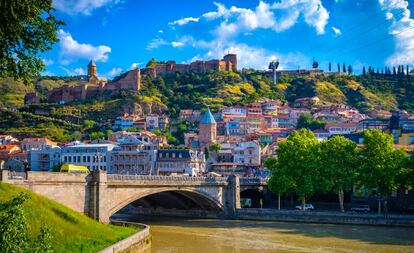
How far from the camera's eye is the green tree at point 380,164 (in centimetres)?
4266

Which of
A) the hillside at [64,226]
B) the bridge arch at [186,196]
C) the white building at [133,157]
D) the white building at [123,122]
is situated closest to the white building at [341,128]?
the white building at [133,157]

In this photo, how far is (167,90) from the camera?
125188 mm

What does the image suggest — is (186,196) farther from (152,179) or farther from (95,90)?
(95,90)

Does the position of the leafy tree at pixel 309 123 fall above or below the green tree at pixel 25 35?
above

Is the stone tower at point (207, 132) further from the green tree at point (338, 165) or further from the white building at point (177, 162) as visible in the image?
the green tree at point (338, 165)

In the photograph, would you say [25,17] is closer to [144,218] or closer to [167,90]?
[144,218]

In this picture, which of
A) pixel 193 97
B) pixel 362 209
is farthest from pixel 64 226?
pixel 193 97

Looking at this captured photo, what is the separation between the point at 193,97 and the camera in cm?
12056

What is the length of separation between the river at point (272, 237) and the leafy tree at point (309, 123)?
195 feet

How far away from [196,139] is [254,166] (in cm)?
1742

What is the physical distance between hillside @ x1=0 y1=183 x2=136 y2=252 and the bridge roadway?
223 cm

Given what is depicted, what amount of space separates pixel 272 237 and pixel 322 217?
941 centimetres

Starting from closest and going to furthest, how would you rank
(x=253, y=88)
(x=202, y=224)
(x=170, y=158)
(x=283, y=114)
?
(x=202, y=224)
(x=170, y=158)
(x=283, y=114)
(x=253, y=88)

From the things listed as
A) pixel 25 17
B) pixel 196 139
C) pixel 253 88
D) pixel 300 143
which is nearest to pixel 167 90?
pixel 253 88
